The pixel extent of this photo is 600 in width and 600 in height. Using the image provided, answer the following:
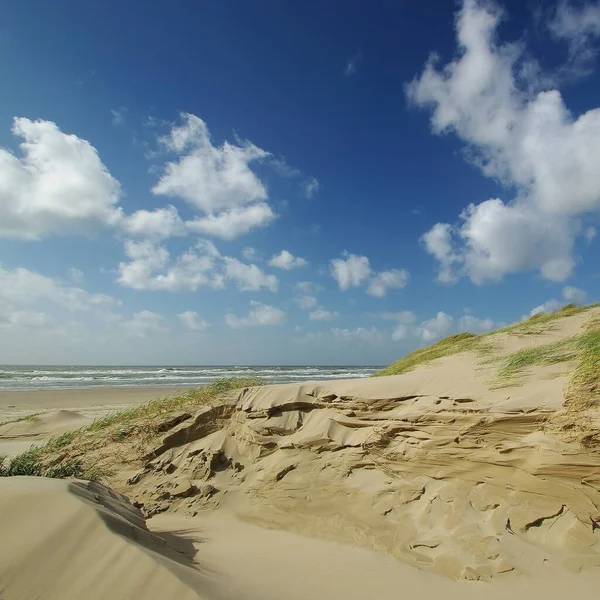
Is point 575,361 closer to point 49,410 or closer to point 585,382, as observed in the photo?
point 585,382

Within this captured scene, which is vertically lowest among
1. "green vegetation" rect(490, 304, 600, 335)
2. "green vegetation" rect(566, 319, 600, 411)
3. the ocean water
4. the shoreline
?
the shoreline

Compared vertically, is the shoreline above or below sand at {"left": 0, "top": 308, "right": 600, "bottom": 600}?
below

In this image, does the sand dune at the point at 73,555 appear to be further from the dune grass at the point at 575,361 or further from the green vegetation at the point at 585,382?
the dune grass at the point at 575,361

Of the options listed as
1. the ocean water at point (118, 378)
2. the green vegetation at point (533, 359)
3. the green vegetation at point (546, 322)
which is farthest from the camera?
the ocean water at point (118, 378)

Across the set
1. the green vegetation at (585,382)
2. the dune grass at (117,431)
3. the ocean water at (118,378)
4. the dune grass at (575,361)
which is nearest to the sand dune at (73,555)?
the dune grass at (117,431)

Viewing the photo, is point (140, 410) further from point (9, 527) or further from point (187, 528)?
point (9, 527)

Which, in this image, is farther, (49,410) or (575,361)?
(49,410)

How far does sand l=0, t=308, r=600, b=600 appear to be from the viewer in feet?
9.65

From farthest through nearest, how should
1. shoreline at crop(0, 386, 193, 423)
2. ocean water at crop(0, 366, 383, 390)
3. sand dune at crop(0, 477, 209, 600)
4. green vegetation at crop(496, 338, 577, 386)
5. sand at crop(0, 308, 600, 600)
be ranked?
ocean water at crop(0, 366, 383, 390) → shoreline at crop(0, 386, 193, 423) → green vegetation at crop(496, 338, 577, 386) → sand at crop(0, 308, 600, 600) → sand dune at crop(0, 477, 209, 600)

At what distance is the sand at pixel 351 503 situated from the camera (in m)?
2.94

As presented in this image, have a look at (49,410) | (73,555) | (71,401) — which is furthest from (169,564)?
(71,401)

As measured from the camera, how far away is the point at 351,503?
5.15 meters

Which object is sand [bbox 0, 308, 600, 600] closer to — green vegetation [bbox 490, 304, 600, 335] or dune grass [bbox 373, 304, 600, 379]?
dune grass [bbox 373, 304, 600, 379]

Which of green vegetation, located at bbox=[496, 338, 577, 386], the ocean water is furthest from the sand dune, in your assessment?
the ocean water
